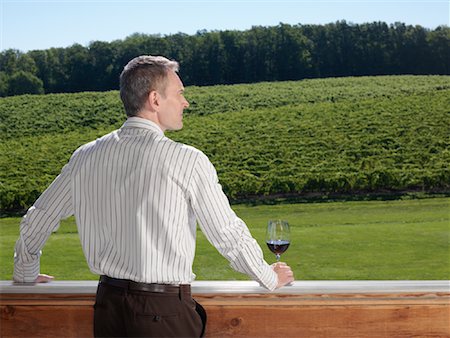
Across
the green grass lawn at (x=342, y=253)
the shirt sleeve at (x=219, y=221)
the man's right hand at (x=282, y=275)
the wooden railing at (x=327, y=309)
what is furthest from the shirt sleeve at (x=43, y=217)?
the green grass lawn at (x=342, y=253)

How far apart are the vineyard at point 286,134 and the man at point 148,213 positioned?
47.4 ft

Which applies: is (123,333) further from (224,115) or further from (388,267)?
(224,115)

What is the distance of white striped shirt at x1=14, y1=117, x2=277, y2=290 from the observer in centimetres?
149

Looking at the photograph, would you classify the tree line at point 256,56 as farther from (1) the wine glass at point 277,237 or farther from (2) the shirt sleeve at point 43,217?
(2) the shirt sleeve at point 43,217

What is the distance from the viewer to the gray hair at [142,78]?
5.02ft

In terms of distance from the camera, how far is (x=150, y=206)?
4.89 ft

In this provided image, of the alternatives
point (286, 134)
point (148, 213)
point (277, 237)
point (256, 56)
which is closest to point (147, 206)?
point (148, 213)

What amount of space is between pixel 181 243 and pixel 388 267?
9.42 meters

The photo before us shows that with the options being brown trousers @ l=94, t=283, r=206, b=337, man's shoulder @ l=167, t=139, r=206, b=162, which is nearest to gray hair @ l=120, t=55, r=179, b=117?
man's shoulder @ l=167, t=139, r=206, b=162

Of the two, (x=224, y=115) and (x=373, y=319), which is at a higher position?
(x=373, y=319)

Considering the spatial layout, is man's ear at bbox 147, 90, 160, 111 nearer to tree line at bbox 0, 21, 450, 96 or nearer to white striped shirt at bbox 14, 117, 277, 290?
white striped shirt at bbox 14, 117, 277, 290

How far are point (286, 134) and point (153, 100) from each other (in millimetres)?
18866

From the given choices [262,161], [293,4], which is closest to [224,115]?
[262,161]

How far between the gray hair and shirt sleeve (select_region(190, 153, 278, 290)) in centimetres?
16
